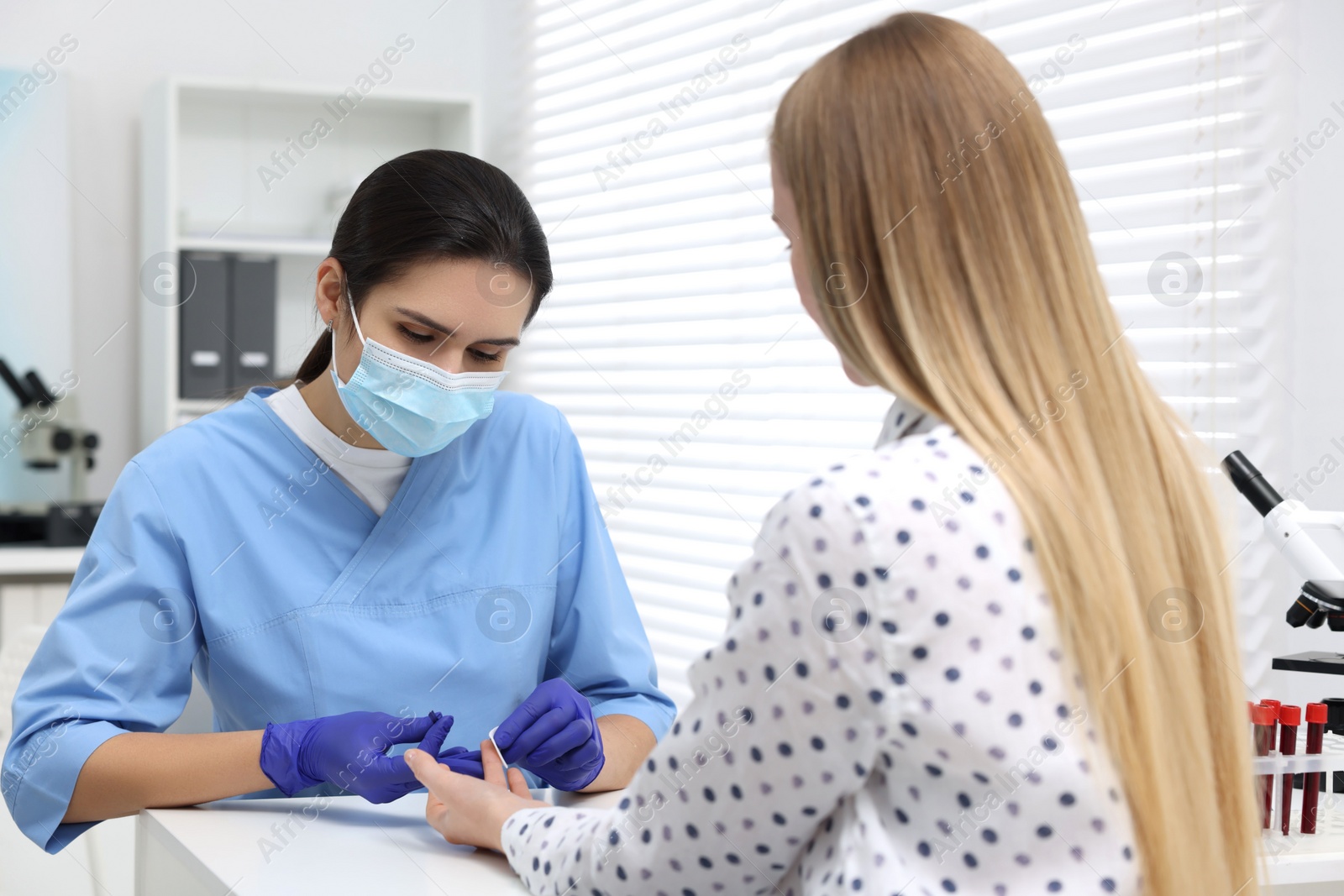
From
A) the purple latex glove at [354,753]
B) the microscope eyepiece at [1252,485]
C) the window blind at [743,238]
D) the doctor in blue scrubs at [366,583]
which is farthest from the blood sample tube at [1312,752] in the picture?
the purple latex glove at [354,753]

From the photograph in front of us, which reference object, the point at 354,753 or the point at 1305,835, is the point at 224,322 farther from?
the point at 1305,835

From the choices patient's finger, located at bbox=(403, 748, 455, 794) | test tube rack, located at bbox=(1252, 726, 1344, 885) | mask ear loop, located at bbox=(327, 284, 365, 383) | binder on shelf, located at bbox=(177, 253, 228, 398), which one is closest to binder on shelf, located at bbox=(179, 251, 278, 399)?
binder on shelf, located at bbox=(177, 253, 228, 398)

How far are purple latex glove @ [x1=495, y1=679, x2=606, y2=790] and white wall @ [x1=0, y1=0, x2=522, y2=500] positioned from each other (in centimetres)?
223

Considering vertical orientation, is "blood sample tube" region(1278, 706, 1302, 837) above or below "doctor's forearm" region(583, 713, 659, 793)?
above

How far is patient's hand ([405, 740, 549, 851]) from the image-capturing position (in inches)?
36.4

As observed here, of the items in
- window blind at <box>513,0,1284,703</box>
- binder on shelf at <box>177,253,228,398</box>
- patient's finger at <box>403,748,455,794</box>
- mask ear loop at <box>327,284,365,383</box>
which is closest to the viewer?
patient's finger at <box>403,748,455,794</box>

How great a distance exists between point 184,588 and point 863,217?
34.0 inches

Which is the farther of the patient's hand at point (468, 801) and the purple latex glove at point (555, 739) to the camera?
the purple latex glove at point (555, 739)

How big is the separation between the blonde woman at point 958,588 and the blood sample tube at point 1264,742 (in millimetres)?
368

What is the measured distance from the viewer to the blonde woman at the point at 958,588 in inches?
24.0

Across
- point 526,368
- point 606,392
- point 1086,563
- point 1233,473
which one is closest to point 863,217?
point 1086,563

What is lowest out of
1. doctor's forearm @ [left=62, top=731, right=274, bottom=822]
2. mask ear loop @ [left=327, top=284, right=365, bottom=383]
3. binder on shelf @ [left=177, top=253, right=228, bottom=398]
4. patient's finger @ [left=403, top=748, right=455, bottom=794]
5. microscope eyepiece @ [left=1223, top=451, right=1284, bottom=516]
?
doctor's forearm @ [left=62, top=731, right=274, bottom=822]

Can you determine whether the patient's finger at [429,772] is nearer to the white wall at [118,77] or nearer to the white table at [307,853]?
the white table at [307,853]

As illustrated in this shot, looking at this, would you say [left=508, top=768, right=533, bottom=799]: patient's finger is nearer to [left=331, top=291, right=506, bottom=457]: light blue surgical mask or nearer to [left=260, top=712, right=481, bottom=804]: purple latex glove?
[left=260, top=712, right=481, bottom=804]: purple latex glove
